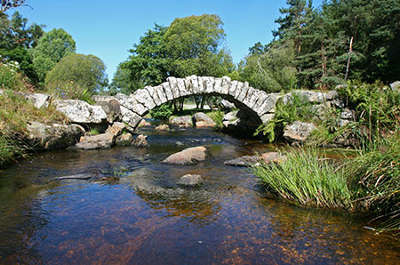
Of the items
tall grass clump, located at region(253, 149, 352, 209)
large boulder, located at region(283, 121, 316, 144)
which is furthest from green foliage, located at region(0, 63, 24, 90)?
large boulder, located at region(283, 121, 316, 144)

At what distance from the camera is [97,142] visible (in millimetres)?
9508

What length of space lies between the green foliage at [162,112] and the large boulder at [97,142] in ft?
60.3

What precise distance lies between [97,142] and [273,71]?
595 inches

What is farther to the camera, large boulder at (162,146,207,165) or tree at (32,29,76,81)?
tree at (32,29,76,81)

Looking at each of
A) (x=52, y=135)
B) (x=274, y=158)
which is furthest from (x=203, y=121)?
(x=274, y=158)

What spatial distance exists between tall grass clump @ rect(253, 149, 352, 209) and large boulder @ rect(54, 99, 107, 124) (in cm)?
756

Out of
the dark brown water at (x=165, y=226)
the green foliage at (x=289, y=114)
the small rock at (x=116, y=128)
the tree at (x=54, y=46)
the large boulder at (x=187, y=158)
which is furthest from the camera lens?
the tree at (x=54, y=46)

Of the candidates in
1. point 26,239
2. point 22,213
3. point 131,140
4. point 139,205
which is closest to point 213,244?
point 139,205

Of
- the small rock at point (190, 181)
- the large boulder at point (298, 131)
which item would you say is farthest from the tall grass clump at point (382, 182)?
the large boulder at point (298, 131)

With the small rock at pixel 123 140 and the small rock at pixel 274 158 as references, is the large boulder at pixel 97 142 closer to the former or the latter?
the small rock at pixel 123 140

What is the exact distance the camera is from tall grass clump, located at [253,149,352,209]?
4047 millimetres

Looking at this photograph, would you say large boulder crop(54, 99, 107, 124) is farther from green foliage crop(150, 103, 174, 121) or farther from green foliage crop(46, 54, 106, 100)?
green foliage crop(46, 54, 106, 100)

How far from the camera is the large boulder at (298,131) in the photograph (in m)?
10.7

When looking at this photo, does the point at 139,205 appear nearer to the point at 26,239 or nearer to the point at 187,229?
the point at 187,229
